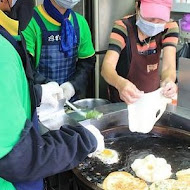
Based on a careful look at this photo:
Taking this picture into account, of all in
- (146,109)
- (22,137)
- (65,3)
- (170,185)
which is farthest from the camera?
(65,3)

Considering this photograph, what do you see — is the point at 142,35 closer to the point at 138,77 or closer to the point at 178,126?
Answer: the point at 138,77

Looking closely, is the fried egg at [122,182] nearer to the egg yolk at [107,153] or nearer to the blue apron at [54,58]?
the egg yolk at [107,153]

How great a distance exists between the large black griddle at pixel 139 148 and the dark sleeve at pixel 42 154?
1.28 ft

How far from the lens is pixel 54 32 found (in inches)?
88.5

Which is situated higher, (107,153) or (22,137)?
(22,137)

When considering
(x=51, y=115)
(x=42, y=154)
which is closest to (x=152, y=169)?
(x=51, y=115)

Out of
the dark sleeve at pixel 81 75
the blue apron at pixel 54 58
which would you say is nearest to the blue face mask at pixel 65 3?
the blue apron at pixel 54 58

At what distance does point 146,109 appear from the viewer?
1.48m

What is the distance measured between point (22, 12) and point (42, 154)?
1.56 feet

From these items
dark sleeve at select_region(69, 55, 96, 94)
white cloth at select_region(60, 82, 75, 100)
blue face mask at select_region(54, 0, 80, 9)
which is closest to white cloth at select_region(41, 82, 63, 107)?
white cloth at select_region(60, 82, 75, 100)

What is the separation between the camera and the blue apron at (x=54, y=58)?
7.34ft

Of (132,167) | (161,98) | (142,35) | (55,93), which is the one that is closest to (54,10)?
(142,35)

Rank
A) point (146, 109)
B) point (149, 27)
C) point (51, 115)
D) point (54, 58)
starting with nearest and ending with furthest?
point (146, 109)
point (51, 115)
point (149, 27)
point (54, 58)

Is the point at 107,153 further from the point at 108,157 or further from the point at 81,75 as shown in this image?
the point at 81,75
